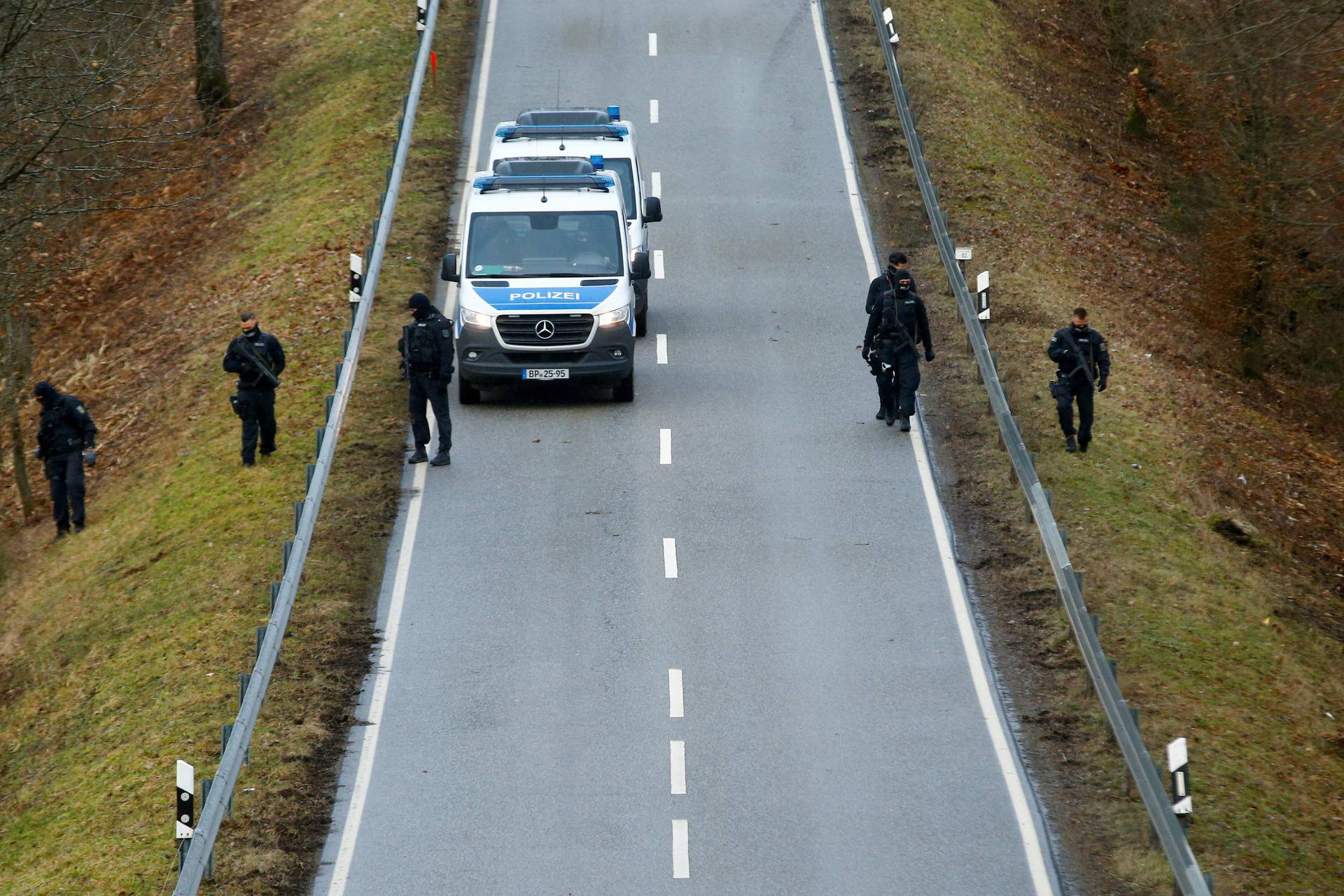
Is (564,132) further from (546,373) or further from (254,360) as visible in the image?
(254,360)

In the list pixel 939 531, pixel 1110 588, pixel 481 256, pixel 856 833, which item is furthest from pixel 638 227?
pixel 856 833

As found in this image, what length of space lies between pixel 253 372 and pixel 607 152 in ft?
22.0

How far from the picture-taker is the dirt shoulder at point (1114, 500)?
1252 centimetres

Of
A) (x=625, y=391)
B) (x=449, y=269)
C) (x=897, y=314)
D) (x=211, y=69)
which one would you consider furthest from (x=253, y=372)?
(x=211, y=69)

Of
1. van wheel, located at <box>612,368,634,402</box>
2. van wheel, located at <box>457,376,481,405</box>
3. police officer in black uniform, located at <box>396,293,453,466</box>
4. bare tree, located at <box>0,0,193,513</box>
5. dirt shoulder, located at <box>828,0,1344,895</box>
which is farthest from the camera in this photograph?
van wheel, located at <box>457,376,481,405</box>

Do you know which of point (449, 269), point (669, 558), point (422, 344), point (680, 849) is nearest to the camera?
point (680, 849)

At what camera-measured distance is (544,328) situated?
1906 centimetres

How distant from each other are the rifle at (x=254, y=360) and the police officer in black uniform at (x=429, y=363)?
4.89 feet

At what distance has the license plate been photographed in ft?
63.2

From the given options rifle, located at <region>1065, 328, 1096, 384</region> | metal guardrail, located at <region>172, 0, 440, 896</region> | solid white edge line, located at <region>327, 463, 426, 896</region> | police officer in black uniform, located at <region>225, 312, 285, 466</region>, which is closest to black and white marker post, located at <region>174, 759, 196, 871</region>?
metal guardrail, located at <region>172, 0, 440, 896</region>

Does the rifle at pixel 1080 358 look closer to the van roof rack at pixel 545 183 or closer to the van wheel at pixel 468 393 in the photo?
the van roof rack at pixel 545 183

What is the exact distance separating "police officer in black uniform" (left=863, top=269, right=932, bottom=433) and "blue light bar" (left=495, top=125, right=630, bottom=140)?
5972mm

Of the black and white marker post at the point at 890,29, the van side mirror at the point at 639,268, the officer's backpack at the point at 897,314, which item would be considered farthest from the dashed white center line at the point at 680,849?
the black and white marker post at the point at 890,29

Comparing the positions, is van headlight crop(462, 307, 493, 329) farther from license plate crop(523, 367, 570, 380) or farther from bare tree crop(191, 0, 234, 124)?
bare tree crop(191, 0, 234, 124)
